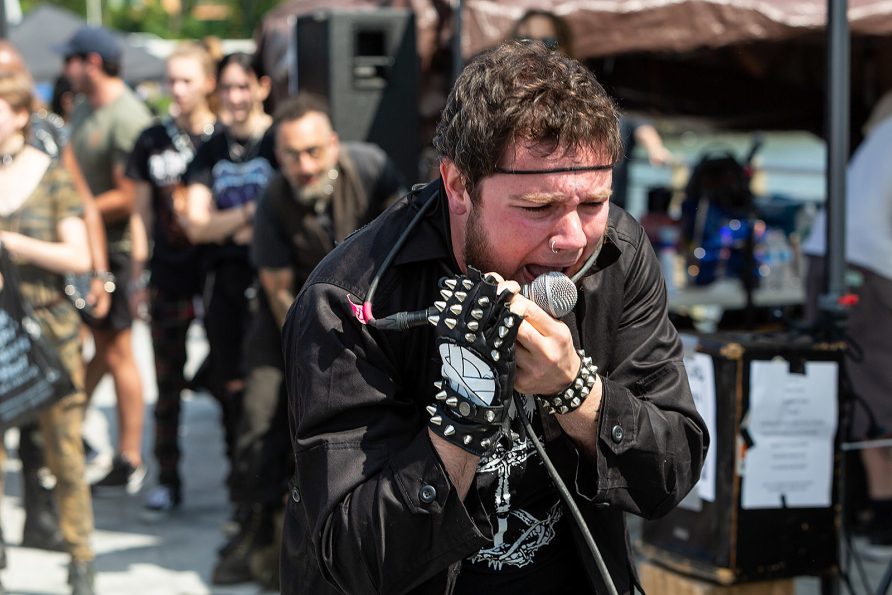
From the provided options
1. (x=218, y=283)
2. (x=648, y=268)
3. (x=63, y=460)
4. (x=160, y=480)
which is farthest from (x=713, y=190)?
(x=648, y=268)

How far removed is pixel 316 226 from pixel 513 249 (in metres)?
2.84

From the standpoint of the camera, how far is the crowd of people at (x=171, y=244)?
4.71m

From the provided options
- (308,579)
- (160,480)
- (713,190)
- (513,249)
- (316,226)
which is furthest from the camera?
(713,190)

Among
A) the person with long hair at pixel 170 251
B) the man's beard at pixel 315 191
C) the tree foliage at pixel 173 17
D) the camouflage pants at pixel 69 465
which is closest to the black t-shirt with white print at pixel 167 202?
the person with long hair at pixel 170 251

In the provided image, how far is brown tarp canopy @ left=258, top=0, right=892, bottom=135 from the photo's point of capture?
20.9 feet

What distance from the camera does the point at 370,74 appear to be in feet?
19.0

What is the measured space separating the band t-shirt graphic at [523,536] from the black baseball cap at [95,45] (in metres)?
5.18

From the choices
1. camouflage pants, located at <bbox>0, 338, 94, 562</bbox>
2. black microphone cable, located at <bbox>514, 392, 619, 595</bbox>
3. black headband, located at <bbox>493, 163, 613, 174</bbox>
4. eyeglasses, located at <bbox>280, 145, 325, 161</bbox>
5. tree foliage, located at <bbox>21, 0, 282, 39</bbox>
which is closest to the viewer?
black headband, located at <bbox>493, 163, 613, 174</bbox>

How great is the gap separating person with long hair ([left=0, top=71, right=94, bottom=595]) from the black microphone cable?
125 inches

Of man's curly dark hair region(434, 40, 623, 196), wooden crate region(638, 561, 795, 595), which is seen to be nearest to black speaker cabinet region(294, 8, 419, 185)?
wooden crate region(638, 561, 795, 595)

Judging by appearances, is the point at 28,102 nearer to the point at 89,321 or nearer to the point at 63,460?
the point at 63,460

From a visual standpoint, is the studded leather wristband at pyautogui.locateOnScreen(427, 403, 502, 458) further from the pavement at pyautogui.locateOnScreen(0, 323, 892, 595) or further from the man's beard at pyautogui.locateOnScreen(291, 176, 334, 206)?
the man's beard at pyautogui.locateOnScreen(291, 176, 334, 206)

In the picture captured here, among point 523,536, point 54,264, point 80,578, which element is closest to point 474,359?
point 523,536

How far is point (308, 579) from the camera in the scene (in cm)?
212
